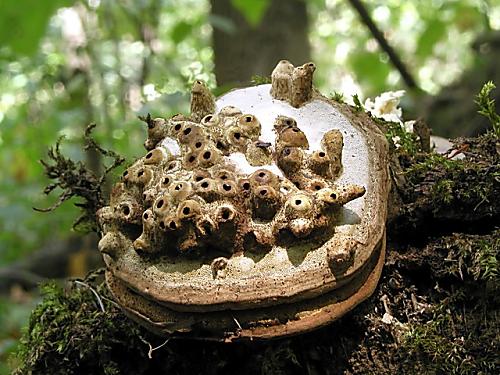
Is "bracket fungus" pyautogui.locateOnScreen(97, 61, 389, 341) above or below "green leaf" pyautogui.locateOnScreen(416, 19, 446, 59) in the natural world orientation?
below

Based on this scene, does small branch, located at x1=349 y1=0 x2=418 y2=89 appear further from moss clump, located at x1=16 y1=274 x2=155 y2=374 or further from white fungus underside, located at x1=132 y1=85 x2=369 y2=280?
moss clump, located at x1=16 y1=274 x2=155 y2=374

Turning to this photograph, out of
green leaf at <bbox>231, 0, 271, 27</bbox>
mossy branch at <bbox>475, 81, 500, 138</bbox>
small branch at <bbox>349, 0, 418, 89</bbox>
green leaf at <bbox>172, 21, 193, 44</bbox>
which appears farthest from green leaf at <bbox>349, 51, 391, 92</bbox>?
mossy branch at <bbox>475, 81, 500, 138</bbox>

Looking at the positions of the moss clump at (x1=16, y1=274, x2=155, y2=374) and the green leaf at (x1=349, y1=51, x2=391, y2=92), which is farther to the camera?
the green leaf at (x1=349, y1=51, x2=391, y2=92)

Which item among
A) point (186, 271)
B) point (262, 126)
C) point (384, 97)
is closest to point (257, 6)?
point (384, 97)

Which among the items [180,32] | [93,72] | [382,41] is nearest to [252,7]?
[382,41]

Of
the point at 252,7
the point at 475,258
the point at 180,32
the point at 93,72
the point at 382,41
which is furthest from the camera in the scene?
the point at 93,72

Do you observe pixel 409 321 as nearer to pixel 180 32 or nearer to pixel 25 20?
pixel 25 20
